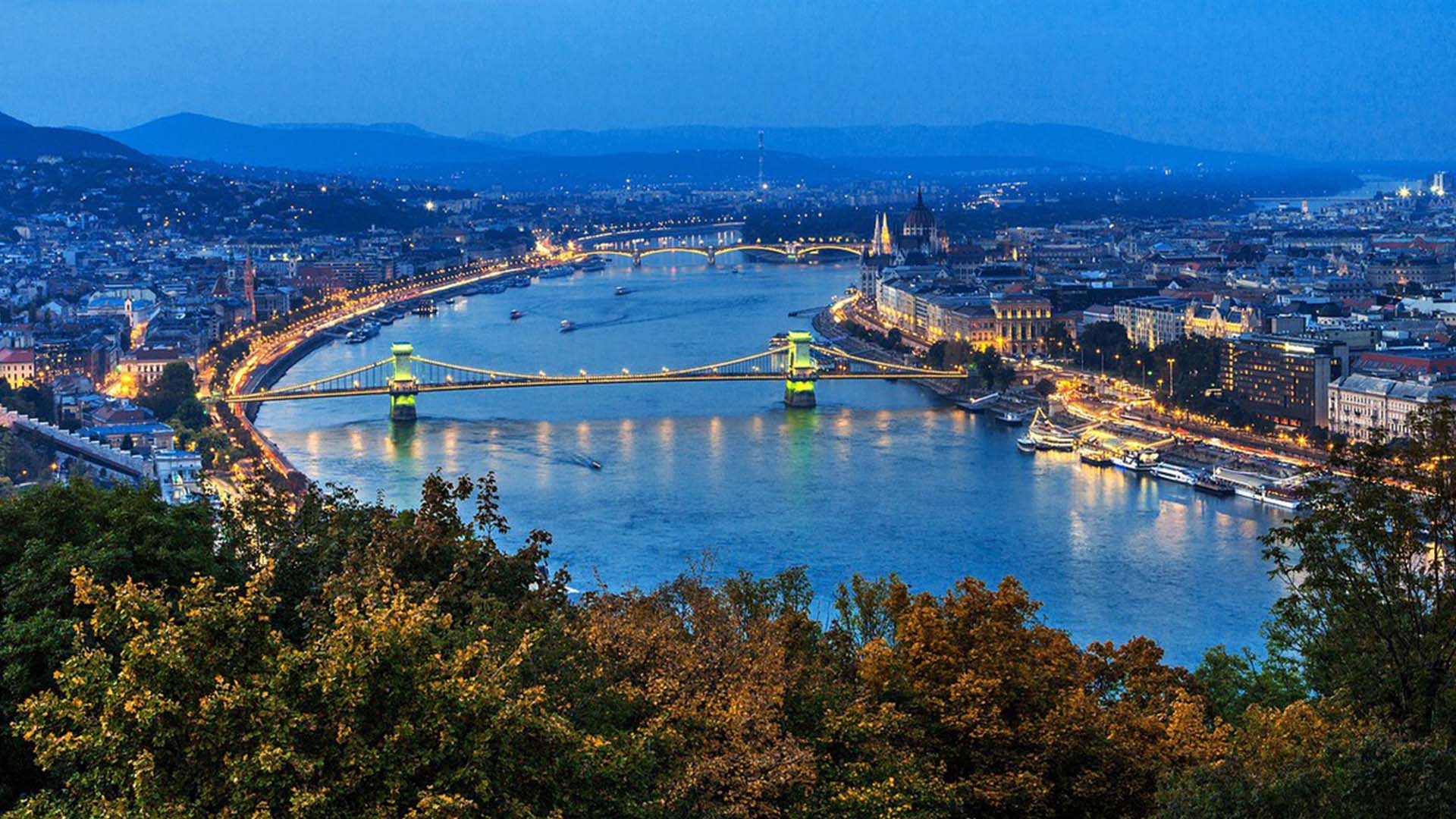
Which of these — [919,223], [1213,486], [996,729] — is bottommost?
[1213,486]

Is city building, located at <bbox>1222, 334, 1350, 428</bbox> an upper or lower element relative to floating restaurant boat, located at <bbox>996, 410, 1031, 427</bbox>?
upper

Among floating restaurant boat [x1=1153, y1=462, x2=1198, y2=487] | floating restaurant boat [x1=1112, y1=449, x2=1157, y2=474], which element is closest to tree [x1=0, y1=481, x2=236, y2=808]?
floating restaurant boat [x1=1153, y1=462, x2=1198, y2=487]

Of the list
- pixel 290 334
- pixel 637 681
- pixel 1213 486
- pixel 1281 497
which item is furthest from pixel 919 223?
pixel 637 681

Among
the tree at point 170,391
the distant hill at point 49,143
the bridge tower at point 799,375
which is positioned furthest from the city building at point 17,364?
the distant hill at point 49,143

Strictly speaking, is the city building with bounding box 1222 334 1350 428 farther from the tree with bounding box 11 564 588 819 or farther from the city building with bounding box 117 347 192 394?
the tree with bounding box 11 564 588 819

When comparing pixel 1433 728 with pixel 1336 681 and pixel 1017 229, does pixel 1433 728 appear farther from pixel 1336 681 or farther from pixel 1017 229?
pixel 1017 229

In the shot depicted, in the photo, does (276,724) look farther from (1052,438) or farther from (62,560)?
(1052,438)
